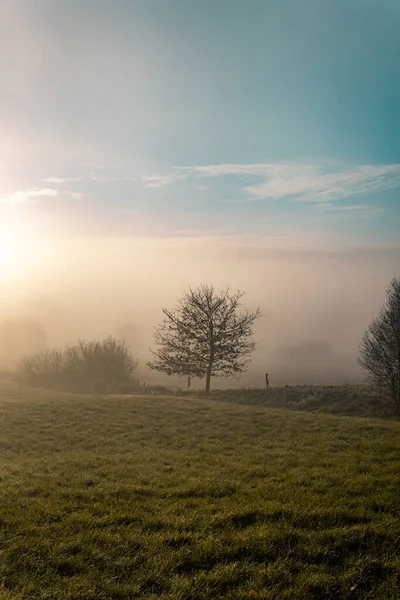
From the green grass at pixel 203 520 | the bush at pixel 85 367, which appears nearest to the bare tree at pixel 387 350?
the green grass at pixel 203 520

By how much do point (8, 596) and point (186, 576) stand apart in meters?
3.07

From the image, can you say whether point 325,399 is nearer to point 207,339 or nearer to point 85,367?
point 207,339

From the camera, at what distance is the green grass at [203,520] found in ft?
25.3

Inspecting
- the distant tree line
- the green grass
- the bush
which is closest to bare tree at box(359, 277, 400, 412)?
the distant tree line

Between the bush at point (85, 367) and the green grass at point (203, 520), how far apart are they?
5681cm

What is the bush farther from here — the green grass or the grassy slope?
the green grass

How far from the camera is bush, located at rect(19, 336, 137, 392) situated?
77250mm

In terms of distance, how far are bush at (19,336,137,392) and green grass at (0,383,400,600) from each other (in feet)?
186

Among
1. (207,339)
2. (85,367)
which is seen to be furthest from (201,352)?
(85,367)

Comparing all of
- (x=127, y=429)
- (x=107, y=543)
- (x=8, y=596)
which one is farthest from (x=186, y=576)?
(x=127, y=429)

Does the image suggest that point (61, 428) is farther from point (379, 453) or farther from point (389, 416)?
point (389, 416)

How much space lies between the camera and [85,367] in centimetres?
7969

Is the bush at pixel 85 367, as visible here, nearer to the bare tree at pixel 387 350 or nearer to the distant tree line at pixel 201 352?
the distant tree line at pixel 201 352

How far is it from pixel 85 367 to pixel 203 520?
73.1 metres
